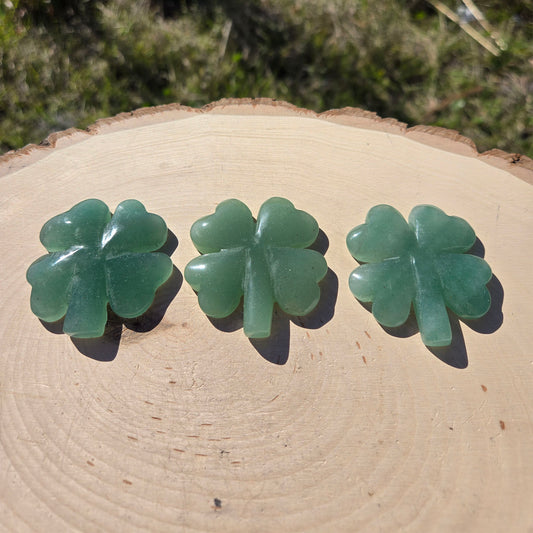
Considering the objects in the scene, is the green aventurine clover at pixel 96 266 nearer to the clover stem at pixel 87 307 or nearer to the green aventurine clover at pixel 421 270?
the clover stem at pixel 87 307

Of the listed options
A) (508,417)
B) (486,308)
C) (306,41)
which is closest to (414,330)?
(486,308)

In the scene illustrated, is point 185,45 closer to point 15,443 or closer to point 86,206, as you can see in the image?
point 86,206

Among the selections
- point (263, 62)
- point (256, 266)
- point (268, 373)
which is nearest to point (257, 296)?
point (256, 266)

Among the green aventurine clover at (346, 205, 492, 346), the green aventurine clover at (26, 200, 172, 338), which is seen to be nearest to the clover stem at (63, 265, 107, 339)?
the green aventurine clover at (26, 200, 172, 338)

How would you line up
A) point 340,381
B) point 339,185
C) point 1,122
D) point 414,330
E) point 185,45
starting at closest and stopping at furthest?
point 340,381
point 414,330
point 339,185
point 1,122
point 185,45

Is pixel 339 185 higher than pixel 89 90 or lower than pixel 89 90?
higher

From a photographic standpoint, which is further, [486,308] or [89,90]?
[89,90]

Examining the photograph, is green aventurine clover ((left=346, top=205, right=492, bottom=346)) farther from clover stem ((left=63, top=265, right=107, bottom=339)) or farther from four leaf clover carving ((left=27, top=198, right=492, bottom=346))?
clover stem ((left=63, top=265, right=107, bottom=339))
